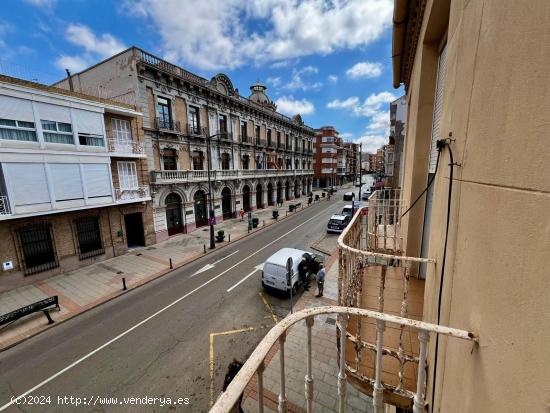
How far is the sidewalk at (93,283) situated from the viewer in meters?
9.09

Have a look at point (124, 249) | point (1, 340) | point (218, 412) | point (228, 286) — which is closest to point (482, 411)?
point (218, 412)

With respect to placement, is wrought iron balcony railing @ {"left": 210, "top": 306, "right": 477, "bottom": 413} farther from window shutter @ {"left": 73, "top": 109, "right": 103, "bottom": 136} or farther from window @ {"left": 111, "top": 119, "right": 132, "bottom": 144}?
window @ {"left": 111, "top": 119, "right": 132, "bottom": 144}

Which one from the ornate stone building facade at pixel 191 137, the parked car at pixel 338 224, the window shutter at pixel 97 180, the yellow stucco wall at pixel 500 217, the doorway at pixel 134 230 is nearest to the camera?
the yellow stucco wall at pixel 500 217

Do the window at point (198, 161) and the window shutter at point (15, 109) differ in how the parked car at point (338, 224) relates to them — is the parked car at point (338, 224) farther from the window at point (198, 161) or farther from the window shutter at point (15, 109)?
the window shutter at point (15, 109)

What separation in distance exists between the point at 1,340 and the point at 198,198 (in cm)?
1471

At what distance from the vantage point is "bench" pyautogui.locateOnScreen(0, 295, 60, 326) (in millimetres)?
8470

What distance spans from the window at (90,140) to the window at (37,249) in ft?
15.7

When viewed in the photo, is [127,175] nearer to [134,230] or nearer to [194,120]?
[134,230]

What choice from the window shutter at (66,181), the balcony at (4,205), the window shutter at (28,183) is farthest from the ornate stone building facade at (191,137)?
the balcony at (4,205)

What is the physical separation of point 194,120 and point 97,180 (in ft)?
32.2

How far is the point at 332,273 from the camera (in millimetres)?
12781

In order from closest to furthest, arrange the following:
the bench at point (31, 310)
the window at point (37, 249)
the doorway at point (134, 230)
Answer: the bench at point (31, 310) → the window at point (37, 249) → the doorway at point (134, 230)

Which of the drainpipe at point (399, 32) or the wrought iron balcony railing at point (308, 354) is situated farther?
the drainpipe at point (399, 32)

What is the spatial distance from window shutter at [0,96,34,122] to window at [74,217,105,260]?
18.5 feet
